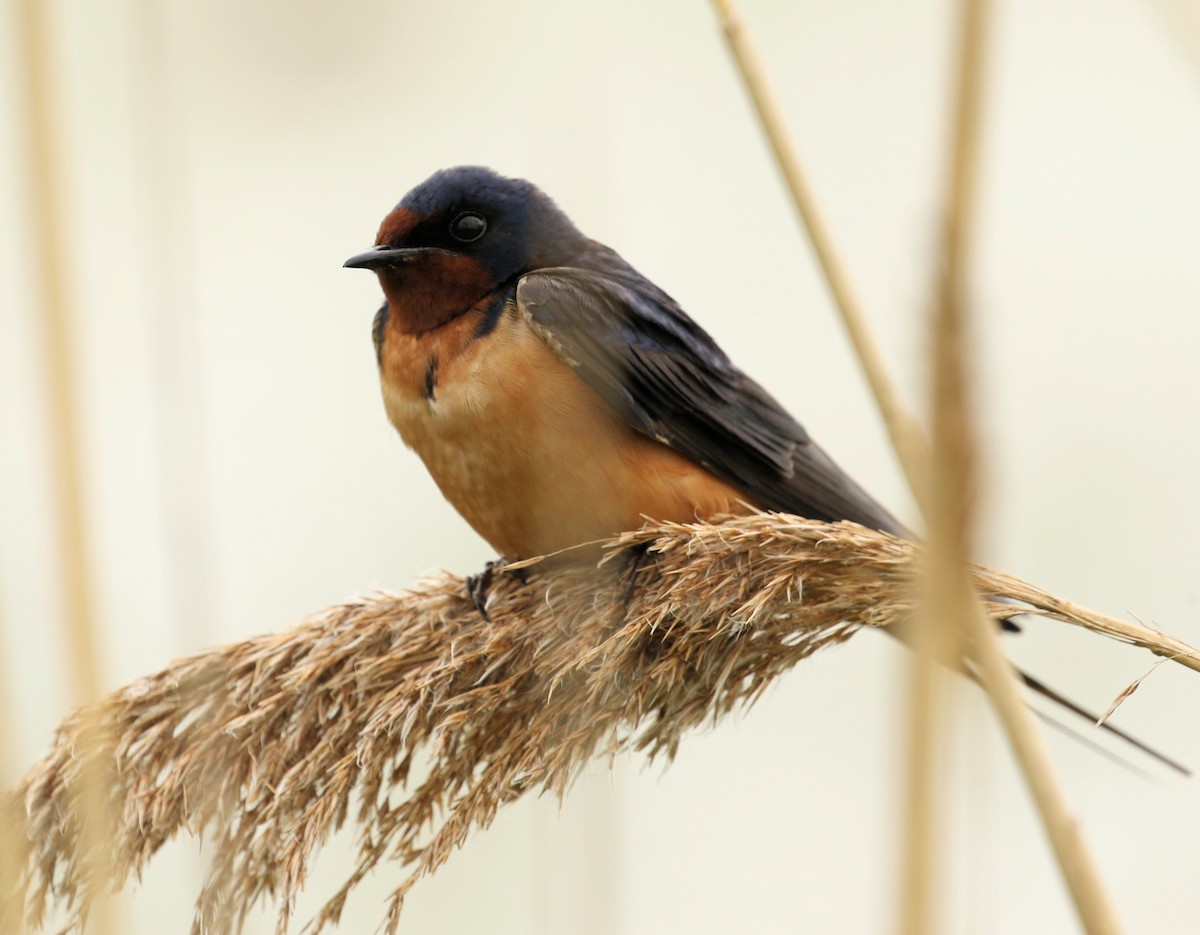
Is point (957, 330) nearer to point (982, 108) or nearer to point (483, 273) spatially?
point (982, 108)

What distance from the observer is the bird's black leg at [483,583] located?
84.4 inches

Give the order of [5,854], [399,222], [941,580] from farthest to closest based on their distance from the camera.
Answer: [399,222] < [5,854] < [941,580]

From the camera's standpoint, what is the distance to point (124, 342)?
13.9ft

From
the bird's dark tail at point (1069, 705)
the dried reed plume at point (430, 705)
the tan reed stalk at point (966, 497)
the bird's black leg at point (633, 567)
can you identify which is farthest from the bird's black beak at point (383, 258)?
the tan reed stalk at point (966, 497)

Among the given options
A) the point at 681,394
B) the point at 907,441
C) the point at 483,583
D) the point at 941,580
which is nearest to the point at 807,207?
the point at 907,441

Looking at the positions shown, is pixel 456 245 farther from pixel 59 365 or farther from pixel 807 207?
pixel 59 365

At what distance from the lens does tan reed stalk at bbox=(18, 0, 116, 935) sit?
3.39 feet

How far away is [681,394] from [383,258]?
691 millimetres

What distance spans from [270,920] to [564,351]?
1.59m

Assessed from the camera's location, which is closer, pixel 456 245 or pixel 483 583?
pixel 483 583

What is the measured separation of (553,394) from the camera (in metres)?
2.54

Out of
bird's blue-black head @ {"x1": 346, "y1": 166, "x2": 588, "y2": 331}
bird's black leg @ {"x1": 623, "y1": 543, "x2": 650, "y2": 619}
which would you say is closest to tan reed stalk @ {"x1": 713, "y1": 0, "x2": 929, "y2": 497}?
bird's black leg @ {"x1": 623, "y1": 543, "x2": 650, "y2": 619}

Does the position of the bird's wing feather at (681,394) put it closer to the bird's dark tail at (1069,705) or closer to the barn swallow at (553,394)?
the barn swallow at (553,394)

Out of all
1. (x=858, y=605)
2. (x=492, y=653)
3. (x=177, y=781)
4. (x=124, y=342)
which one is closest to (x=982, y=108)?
(x=858, y=605)
